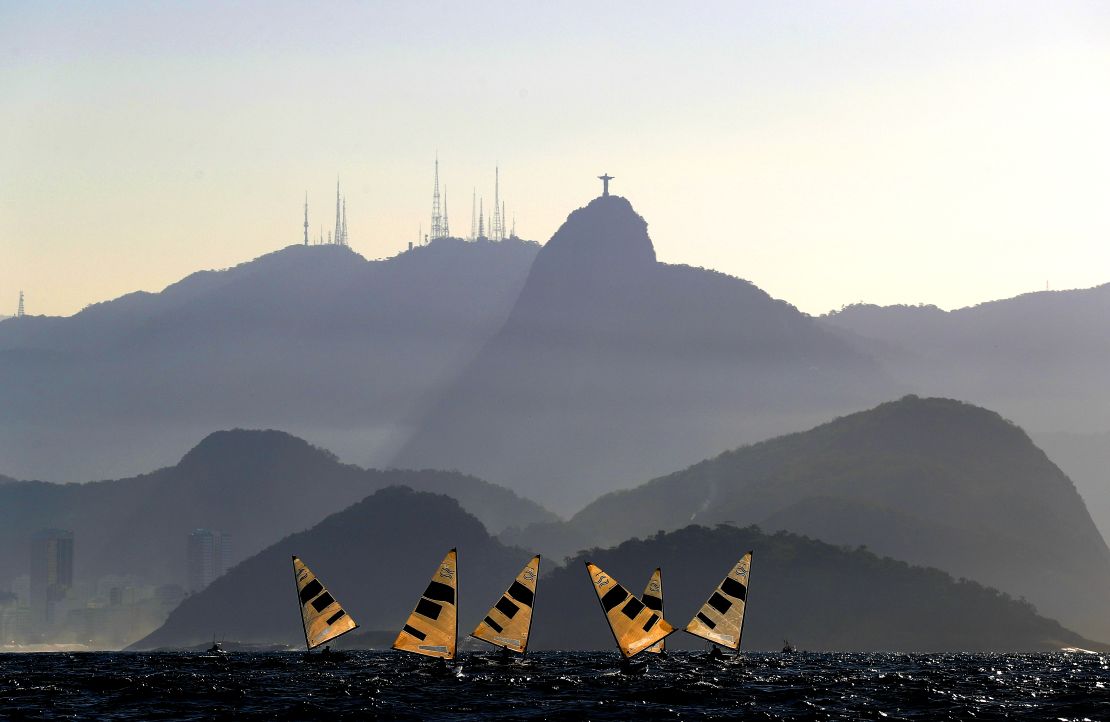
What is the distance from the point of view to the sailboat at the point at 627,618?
141 meters

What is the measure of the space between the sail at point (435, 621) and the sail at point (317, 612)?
23.7 m

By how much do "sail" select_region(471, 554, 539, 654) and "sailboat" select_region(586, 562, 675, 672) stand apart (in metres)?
6.34

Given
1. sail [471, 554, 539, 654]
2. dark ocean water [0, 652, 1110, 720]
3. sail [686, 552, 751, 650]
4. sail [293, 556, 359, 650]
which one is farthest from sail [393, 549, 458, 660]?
sail [686, 552, 751, 650]

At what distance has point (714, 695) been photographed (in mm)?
130875

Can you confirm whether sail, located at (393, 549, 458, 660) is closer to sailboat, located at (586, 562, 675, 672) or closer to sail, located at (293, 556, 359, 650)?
sailboat, located at (586, 562, 675, 672)

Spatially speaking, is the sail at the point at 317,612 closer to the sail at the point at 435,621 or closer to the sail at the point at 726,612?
the sail at the point at 435,621

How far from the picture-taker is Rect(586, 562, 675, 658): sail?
141 metres

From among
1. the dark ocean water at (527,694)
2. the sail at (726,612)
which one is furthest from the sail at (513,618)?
the sail at (726,612)

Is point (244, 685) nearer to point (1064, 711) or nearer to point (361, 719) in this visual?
point (361, 719)

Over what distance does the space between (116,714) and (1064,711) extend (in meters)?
70.2

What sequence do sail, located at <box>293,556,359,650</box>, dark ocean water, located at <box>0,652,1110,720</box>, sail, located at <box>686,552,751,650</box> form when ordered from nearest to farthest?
dark ocean water, located at <box>0,652,1110,720</box> → sail, located at <box>293,556,359,650</box> → sail, located at <box>686,552,751,650</box>

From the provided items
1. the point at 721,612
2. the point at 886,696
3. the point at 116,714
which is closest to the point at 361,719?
the point at 116,714

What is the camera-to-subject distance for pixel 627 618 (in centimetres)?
14325

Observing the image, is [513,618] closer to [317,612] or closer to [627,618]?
[627,618]
